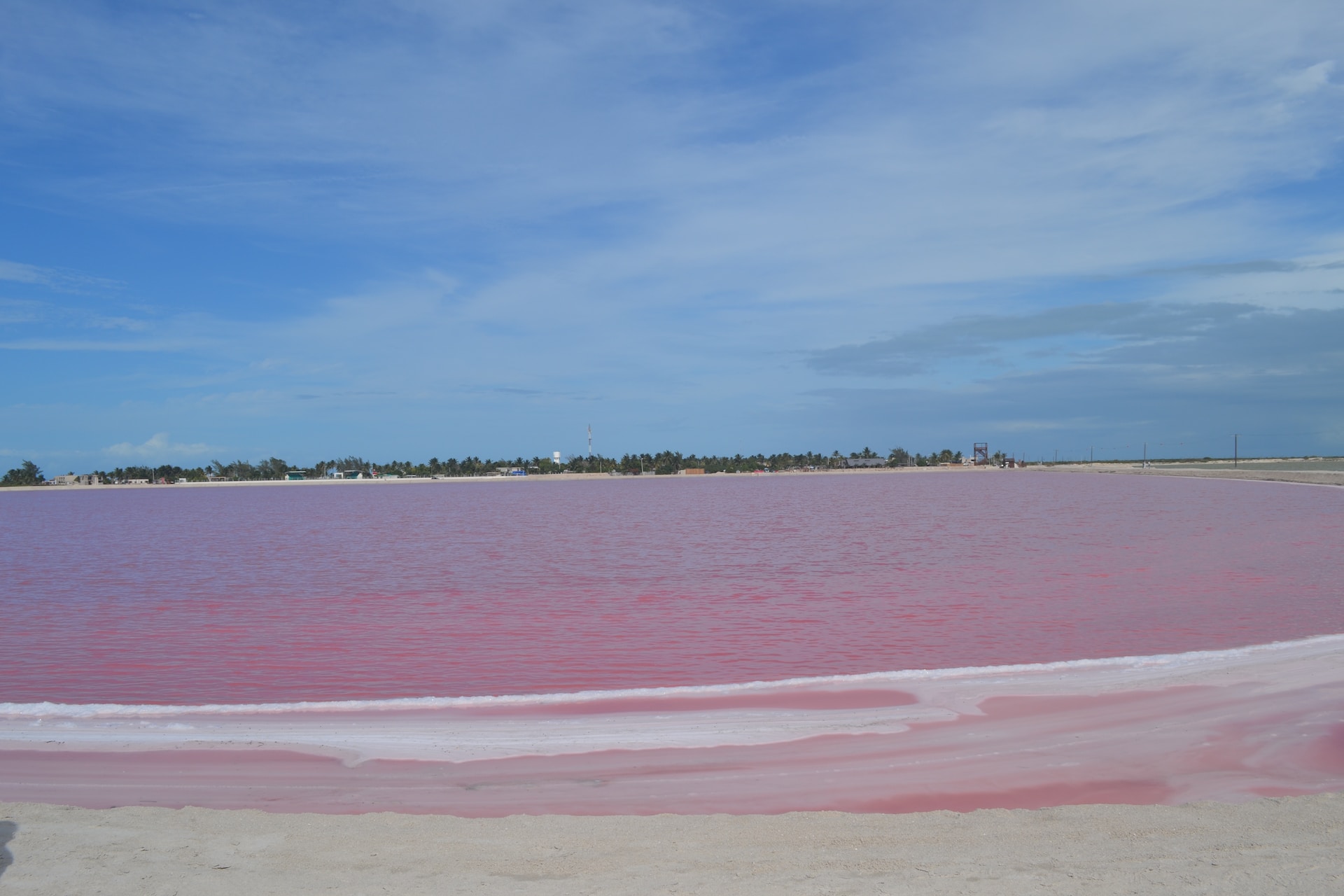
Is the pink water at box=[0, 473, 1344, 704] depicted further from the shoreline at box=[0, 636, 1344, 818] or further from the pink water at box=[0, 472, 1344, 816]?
the shoreline at box=[0, 636, 1344, 818]

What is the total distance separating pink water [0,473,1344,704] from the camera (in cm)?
1180

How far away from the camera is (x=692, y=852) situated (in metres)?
5.46

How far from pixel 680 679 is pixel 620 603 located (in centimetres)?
661

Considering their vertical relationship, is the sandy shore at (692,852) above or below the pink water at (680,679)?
above

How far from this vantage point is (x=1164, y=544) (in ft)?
90.2

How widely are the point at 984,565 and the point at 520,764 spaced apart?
18.0 metres

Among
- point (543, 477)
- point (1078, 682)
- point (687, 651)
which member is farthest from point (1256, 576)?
point (543, 477)

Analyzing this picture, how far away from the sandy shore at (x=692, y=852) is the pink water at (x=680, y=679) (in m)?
0.56

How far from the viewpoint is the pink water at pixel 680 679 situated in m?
7.13

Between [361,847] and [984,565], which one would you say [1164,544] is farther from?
[361,847]

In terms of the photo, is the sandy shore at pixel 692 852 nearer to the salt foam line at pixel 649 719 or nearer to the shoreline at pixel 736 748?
the shoreline at pixel 736 748

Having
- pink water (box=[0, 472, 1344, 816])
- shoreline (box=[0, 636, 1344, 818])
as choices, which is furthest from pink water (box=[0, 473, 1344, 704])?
shoreline (box=[0, 636, 1344, 818])

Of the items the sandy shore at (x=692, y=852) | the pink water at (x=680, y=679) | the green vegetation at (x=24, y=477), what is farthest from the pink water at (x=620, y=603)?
the green vegetation at (x=24, y=477)

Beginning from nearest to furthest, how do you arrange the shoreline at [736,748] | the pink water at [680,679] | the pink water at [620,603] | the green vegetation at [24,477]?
1. the shoreline at [736,748]
2. the pink water at [680,679]
3. the pink water at [620,603]
4. the green vegetation at [24,477]
